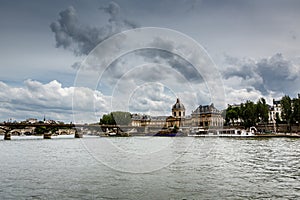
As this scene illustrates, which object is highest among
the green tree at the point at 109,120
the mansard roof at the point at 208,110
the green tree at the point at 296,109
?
the mansard roof at the point at 208,110

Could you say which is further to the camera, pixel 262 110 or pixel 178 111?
pixel 178 111

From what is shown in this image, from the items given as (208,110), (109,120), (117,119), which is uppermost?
(208,110)

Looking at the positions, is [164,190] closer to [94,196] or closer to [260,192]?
[94,196]

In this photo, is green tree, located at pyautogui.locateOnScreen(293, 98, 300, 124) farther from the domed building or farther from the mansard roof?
the domed building

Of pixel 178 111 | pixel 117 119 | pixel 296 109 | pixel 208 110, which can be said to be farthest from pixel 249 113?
pixel 117 119

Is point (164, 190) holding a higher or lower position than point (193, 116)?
lower

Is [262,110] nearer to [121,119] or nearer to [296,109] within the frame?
[296,109]

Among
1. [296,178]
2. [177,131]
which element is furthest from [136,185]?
[177,131]

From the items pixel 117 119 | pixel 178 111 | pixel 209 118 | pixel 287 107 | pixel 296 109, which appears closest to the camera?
pixel 296 109

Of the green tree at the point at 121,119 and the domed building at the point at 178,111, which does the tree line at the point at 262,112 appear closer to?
the domed building at the point at 178,111

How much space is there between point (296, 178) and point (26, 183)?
12.2m

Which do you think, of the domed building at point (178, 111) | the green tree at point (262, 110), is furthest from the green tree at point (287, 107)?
the domed building at point (178, 111)

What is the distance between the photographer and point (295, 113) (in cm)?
8506

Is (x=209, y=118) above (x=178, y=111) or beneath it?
beneath
